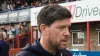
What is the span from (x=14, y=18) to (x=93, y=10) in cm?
826

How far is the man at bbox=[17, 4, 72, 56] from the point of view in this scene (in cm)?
298

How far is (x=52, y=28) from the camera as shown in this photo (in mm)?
3029

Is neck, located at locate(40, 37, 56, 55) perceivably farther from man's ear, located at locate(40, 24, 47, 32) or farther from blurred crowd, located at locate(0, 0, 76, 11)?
blurred crowd, located at locate(0, 0, 76, 11)

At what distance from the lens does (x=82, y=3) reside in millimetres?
16906

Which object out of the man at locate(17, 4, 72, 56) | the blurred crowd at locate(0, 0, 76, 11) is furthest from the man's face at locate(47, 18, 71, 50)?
the blurred crowd at locate(0, 0, 76, 11)

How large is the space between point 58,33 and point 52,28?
77 mm

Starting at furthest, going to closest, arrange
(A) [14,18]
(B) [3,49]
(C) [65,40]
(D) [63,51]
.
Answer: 1. (A) [14,18]
2. (B) [3,49]
3. (D) [63,51]
4. (C) [65,40]

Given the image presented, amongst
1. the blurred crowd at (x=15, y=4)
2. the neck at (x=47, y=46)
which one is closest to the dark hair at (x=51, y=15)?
the neck at (x=47, y=46)

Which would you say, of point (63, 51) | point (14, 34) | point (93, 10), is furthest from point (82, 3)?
point (63, 51)

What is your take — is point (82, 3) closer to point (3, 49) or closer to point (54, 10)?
point (3, 49)

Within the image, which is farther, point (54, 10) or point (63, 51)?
point (63, 51)

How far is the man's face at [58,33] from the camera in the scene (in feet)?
9.72

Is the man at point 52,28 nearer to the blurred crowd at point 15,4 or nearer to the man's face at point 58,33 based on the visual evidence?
the man's face at point 58,33

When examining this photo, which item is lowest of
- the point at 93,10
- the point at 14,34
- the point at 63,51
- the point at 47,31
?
the point at 14,34
